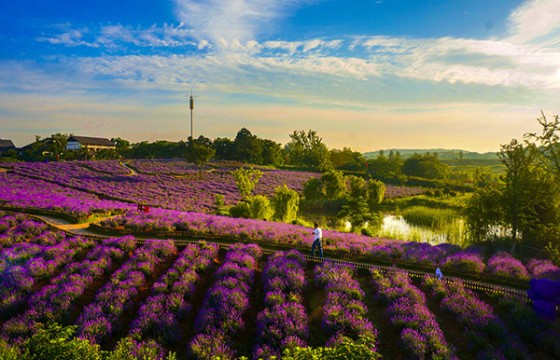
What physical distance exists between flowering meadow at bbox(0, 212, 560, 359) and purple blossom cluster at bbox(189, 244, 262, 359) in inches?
1.8

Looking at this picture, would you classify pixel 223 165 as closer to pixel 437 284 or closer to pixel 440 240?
pixel 440 240

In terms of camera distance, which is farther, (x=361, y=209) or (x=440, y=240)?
(x=361, y=209)

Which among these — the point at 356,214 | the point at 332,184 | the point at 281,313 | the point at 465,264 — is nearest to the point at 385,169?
the point at 332,184

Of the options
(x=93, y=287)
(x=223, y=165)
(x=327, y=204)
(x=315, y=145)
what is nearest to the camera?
(x=93, y=287)

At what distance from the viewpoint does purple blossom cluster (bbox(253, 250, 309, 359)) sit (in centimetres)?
918

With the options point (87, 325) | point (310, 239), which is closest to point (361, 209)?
point (310, 239)

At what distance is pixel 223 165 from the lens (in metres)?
82.2

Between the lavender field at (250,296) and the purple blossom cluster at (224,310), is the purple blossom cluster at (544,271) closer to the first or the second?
the lavender field at (250,296)

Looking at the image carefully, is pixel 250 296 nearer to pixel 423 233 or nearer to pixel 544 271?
pixel 544 271

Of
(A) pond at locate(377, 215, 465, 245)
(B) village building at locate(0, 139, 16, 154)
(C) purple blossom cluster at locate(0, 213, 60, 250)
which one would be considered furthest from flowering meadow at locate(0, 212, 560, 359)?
(B) village building at locate(0, 139, 16, 154)

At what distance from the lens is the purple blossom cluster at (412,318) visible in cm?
869

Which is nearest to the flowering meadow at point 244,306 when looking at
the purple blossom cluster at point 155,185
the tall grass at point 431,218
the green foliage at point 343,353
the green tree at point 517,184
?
the green foliage at point 343,353

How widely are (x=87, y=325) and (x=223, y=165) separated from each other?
73000 millimetres

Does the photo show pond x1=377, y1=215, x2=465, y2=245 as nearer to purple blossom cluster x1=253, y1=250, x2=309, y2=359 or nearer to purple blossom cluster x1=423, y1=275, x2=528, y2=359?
purple blossom cluster x1=423, y1=275, x2=528, y2=359
